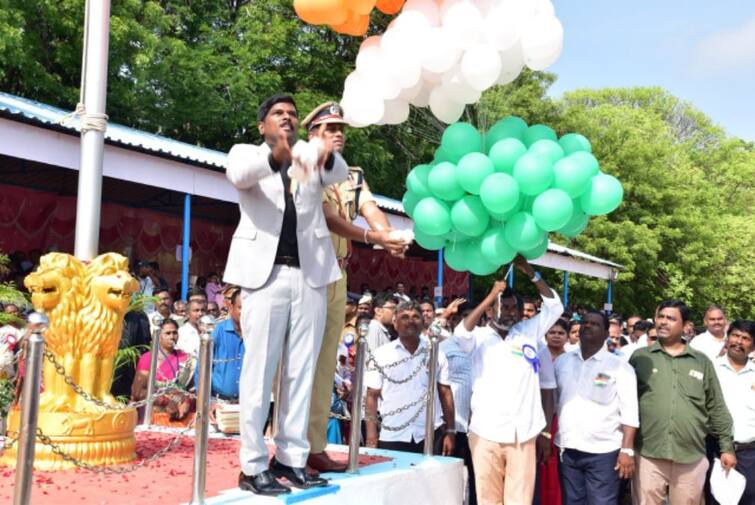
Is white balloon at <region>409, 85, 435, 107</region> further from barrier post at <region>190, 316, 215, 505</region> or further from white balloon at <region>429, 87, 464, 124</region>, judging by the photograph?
barrier post at <region>190, 316, 215, 505</region>

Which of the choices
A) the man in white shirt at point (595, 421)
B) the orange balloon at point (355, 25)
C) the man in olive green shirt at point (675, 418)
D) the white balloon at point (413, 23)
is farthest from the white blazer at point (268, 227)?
the man in olive green shirt at point (675, 418)

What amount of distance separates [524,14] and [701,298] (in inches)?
1121

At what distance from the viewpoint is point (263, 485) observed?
3.86 metres

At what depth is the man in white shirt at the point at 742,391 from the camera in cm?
Result: 657

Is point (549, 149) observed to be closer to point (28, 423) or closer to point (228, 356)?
point (228, 356)

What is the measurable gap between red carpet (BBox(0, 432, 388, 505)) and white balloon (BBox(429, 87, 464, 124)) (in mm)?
2317

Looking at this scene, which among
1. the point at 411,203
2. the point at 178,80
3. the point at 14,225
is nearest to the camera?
the point at 411,203

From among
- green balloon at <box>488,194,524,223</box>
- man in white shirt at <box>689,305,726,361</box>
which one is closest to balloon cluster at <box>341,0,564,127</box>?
green balloon at <box>488,194,524,223</box>

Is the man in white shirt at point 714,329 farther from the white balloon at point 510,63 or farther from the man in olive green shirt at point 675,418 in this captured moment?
the white balloon at point 510,63

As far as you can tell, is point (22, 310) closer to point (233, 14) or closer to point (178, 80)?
point (178, 80)

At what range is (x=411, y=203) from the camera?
18.5 ft

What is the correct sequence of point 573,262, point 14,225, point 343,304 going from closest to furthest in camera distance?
point 343,304 → point 14,225 → point 573,262

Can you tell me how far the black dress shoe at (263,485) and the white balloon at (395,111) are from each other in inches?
101

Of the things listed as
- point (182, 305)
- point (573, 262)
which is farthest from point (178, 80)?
point (573, 262)
